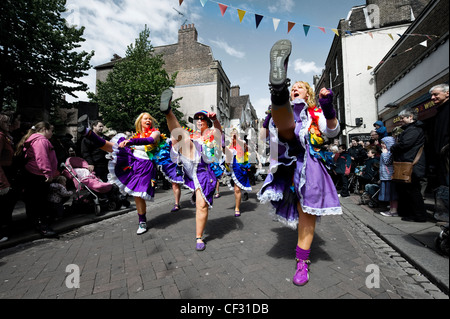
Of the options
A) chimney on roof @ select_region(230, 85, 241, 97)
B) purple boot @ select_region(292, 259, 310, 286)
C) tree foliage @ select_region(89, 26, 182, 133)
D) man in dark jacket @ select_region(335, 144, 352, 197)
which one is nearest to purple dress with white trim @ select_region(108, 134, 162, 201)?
purple boot @ select_region(292, 259, 310, 286)

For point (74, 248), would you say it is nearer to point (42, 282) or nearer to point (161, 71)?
point (42, 282)

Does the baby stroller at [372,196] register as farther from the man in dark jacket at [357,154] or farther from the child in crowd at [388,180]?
the man in dark jacket at [357,154]

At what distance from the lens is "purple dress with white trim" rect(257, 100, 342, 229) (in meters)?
2.14

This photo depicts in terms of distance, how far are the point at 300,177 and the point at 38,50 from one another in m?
13.4

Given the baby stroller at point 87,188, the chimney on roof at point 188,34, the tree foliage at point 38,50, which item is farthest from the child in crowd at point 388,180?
the chimney on roof at point 188,34

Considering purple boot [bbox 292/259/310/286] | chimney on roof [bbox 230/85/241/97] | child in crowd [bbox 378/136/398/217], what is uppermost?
chimney on roof [bbox 230/85/241/97]

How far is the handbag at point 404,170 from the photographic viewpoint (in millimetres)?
3858

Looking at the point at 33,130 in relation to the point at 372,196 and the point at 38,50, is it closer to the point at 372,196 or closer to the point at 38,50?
the point at 372,196

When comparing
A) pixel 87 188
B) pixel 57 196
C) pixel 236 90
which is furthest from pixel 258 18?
pixel 236 90

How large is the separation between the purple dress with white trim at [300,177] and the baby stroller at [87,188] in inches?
162

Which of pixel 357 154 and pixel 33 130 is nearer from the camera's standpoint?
pixel 33 130

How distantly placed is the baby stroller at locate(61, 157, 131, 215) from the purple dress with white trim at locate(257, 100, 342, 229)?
4125mm

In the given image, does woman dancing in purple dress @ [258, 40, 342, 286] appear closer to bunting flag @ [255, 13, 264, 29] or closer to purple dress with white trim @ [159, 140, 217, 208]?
purple dress with white trim @ [159, 140, 217, 208]

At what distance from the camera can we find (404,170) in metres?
4.01
